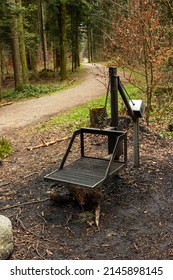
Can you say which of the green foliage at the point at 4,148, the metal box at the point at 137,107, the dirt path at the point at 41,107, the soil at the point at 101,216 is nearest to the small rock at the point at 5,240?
the soil at the point at 101,216

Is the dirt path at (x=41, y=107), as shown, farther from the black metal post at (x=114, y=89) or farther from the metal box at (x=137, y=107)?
the black metal post at (x=114, y=89)

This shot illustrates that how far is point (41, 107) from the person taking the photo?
548 inches

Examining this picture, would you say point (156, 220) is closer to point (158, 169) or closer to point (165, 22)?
point (158, 169)

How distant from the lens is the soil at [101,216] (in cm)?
385

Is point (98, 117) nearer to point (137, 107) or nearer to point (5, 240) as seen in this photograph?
point (137, 107)

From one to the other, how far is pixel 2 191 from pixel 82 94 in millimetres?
11248

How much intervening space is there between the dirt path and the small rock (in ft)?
22.6

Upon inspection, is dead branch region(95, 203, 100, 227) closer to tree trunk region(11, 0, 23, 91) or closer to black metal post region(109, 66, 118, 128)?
black metal post region(109, 66, 118, 128)

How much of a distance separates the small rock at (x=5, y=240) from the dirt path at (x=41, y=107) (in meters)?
6.89

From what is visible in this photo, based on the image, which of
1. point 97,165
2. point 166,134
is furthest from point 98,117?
point 97,165

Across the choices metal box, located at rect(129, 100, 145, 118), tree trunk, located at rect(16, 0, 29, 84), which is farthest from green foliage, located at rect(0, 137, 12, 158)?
tree trunk, located at rect(16, 0, 29, 84)

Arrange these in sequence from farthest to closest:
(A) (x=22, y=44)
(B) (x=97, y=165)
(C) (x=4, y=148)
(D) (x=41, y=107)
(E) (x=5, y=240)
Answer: (A) (x=22, y=44) → (D) (x=41, y=107) → (C) (x=4, y=148) → (B) (x=97, y=165) → (E) (x=5, y=240)

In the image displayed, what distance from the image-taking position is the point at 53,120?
1113 cm

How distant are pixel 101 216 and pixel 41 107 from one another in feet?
32.6
